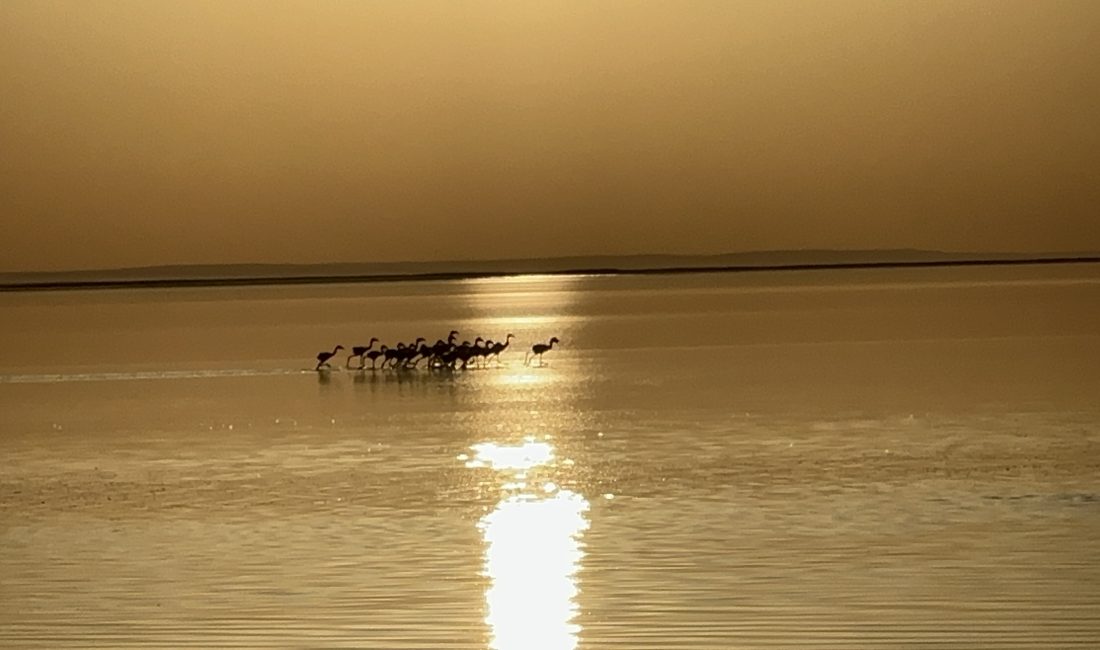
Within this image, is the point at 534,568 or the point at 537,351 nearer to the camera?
the point at 534,568

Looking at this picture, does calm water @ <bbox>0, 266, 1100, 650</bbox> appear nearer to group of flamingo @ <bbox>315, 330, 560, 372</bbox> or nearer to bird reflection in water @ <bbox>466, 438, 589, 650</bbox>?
bird reflection in water @ <bbox>466, 438, 589, 650</bbox>

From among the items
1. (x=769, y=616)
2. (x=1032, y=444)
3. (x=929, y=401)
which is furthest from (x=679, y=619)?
(x=929, y=401)

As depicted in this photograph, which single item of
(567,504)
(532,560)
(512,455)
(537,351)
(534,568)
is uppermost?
(537,351)

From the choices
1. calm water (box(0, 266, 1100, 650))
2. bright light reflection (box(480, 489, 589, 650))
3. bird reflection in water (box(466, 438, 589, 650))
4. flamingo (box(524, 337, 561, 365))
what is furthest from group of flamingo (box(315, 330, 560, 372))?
bright light reflection (box(480, 489, 589, 650))

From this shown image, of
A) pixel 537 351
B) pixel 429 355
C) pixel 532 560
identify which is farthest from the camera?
pixel 537 351

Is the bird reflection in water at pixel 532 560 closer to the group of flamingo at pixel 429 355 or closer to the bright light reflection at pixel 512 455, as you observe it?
the bright light reflection at pixel 512 455

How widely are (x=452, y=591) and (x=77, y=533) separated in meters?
2.76

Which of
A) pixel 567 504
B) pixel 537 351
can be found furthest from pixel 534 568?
pixel 537 351

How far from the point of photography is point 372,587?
7133 millimetres

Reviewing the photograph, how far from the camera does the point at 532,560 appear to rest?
763 centimetres

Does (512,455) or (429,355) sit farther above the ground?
(429,355)

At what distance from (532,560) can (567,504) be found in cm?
163

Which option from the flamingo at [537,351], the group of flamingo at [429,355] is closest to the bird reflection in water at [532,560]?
the group of flamingo at [429,355]

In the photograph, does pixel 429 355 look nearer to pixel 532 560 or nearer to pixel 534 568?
pixel 532 560
